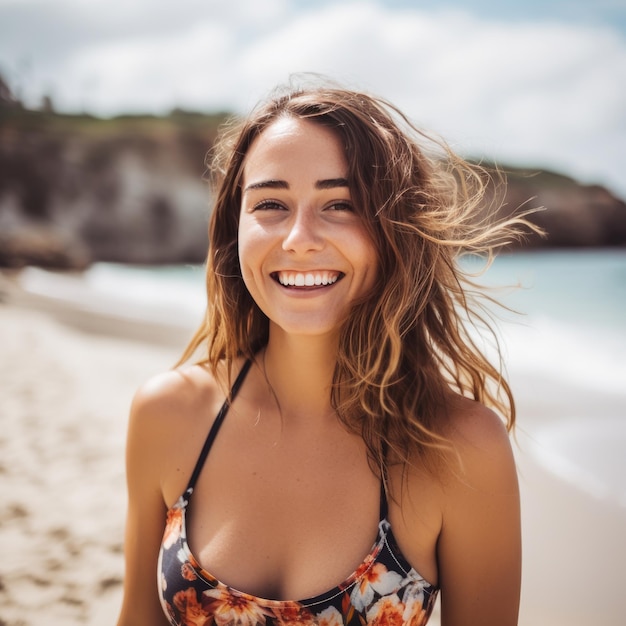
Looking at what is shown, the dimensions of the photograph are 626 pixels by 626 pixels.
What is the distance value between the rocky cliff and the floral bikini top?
32075 millimetres

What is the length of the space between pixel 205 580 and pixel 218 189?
1313 millimetres

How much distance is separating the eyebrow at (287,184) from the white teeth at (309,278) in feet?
0.85

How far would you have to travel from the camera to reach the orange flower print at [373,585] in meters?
1.60

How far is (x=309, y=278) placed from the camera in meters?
1.75

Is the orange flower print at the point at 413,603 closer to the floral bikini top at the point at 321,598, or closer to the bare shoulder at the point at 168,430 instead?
the floral bikini top at the point at 321,598

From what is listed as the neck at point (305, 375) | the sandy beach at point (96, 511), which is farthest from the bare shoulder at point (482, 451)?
Result: the sandy beach at point (96, 511)

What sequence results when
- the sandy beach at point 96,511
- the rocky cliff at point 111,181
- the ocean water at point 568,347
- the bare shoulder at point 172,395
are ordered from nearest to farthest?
the bare shoulder at point 172,395, the sandy beach at point 96,511, the ocean water at point 568,347, the rocky cliff at point 111,181

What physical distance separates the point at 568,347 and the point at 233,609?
896 centimetres

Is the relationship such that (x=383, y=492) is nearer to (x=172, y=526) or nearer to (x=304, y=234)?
(x=172, y=526)

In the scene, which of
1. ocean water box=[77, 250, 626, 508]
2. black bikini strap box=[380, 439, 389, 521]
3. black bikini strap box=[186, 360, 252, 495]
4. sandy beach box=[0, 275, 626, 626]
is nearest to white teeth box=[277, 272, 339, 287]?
black bikini strap box=[186, 360, 252, 495]

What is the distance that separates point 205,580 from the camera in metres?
1.68

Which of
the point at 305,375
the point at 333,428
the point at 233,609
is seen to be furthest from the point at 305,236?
the point at 233,609

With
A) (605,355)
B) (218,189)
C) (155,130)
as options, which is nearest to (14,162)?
(155,130)

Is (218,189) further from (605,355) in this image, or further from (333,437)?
(605,355)
